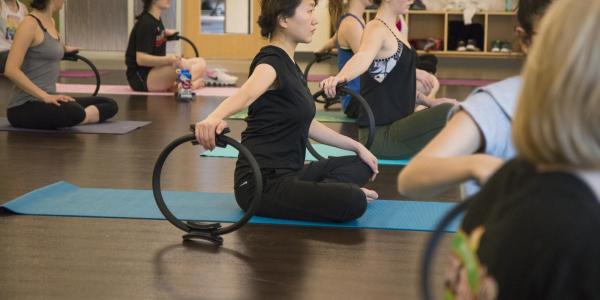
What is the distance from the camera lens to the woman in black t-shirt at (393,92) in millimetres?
4488

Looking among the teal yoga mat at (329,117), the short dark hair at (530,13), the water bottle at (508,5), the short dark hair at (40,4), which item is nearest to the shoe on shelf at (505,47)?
the water bottle at (508,5)

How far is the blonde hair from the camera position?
3.02 feet

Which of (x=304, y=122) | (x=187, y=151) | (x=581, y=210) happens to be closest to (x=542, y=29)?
(x=581, y=210)

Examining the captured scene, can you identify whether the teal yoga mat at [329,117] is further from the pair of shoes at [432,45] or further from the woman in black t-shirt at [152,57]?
the pair of shoes at [432,45]

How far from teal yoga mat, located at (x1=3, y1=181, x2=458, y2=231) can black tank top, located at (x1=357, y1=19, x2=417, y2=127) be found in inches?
38.7

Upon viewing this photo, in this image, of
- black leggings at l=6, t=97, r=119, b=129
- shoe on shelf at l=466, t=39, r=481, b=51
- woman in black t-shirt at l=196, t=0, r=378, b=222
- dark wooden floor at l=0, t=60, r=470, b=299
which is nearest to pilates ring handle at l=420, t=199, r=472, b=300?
dark wooden floor at l=0, t=60, r=470, b=299

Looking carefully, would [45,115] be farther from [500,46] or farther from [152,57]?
[500,46]

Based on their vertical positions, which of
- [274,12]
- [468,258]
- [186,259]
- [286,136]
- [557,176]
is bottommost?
[186,259]

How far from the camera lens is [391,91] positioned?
15.4ft

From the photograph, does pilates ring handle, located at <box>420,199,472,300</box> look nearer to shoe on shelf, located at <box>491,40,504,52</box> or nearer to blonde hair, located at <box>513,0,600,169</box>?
blonde hair, located at <box>513,0,600,169</box>

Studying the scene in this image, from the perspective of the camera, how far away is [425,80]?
5840 millimetres

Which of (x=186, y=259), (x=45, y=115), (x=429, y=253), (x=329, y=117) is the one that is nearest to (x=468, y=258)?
(x=429, y=253)

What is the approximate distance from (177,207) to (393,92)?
5.02 ft

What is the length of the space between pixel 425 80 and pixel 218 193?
2326mm
